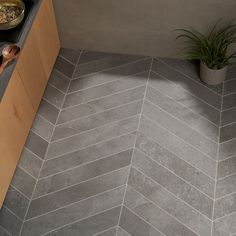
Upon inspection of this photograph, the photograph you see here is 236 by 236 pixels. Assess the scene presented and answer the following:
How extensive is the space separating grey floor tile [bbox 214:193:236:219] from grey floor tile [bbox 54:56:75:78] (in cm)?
129

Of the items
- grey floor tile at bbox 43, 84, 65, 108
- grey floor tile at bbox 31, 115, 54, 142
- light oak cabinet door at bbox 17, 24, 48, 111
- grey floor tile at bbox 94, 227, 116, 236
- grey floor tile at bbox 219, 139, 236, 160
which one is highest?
light oak cabinet door at bbox 17, 24, 48, 111

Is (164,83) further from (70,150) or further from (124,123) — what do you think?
(70,150)

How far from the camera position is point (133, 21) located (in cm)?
251

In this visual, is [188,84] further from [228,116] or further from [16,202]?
[16,202]

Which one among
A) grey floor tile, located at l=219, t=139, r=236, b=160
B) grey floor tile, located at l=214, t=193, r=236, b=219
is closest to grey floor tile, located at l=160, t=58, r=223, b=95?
grey floor tile, located at l=219, t=139, r=236, b=160

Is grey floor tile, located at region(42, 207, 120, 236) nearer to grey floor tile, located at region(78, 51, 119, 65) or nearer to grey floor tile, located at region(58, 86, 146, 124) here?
grey floor tile, located at region(58, 86, 146, 124)

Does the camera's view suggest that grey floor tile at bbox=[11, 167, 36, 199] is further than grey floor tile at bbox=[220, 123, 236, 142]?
No

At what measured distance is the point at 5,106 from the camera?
6.40 ft

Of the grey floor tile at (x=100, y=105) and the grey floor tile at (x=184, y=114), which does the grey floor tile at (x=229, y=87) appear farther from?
the grey floor tile at (x=100, y=105)

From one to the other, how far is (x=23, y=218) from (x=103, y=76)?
108 centimetres

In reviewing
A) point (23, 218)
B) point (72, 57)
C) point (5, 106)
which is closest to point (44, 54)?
point (72, 57)

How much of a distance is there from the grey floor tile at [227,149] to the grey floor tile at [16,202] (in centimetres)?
117

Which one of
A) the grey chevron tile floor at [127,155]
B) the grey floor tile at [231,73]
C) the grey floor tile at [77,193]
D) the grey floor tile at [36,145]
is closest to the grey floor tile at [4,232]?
the grey chevron tile floor at [127,155]

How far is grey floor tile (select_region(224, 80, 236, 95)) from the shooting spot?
8.43 feet
